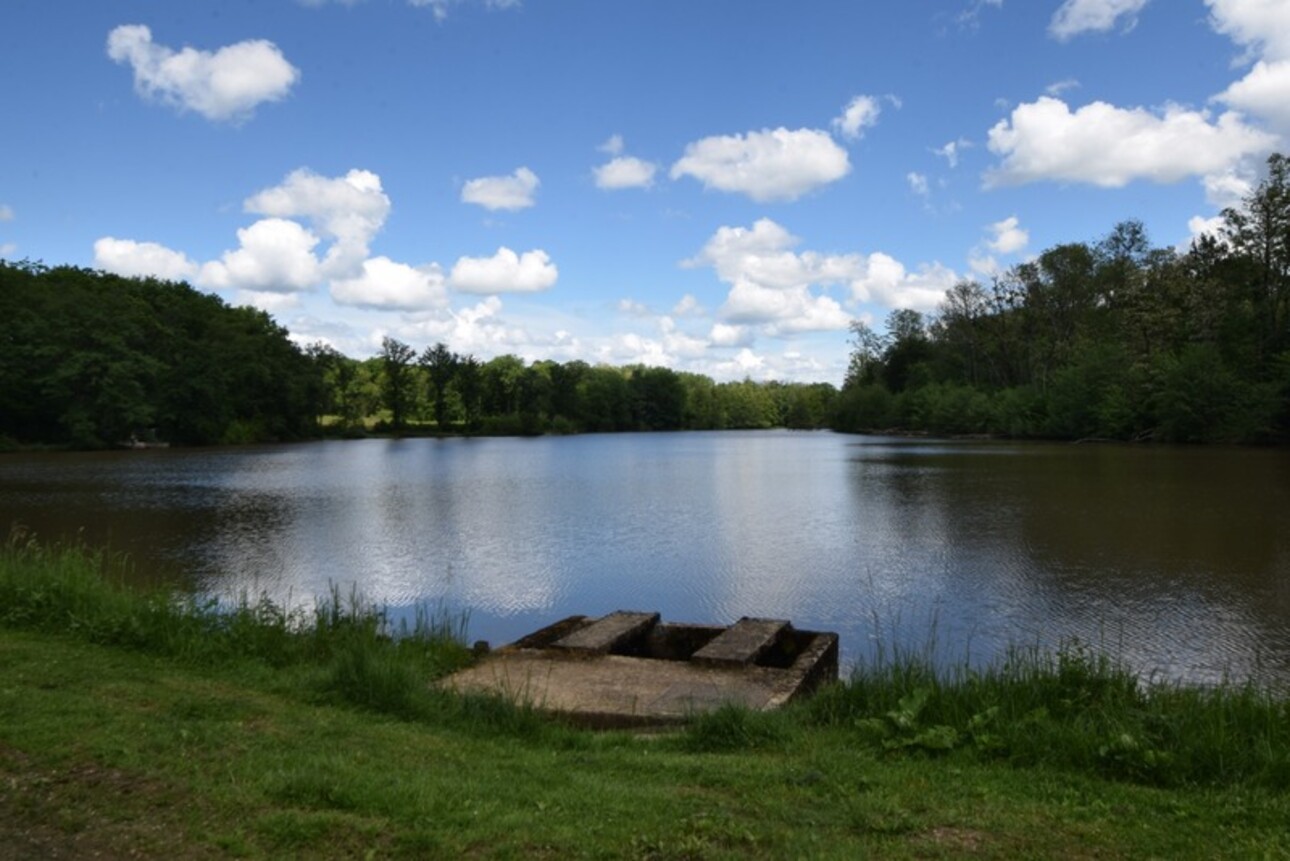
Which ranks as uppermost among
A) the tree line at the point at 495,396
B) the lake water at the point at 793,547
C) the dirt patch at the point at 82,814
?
the tree line at the point at 495,396

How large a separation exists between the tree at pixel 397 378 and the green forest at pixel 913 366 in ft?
0.88

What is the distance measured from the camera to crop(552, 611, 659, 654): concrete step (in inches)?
378

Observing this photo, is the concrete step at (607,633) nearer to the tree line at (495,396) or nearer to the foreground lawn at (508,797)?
the foreground lawn at (508,797)

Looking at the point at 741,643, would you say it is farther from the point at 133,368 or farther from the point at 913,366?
the point at 913,366

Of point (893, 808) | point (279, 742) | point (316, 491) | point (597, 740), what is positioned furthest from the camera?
point (316, 491)

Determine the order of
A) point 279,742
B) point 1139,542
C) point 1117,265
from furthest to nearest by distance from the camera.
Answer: point 1117,265, point 1139,542, point 279,742

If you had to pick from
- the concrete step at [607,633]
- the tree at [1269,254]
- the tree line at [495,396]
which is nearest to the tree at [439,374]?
the tree line at [495,396]

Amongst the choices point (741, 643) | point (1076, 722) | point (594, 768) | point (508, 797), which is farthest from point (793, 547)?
point (508, 797)

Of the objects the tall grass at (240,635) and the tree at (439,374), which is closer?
the tall grass at (240,635)

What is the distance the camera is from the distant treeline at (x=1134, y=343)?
53.6 m

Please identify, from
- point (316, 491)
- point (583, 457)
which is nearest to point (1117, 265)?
point (583, 457)

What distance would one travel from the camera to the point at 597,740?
607 cm

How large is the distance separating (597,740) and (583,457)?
53502 millimetres

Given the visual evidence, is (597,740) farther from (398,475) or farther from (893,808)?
(398,475)
